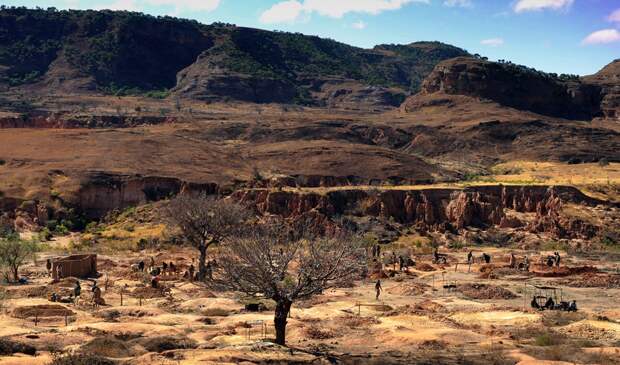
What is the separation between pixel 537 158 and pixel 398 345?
7780cm

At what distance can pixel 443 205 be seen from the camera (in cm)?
7144

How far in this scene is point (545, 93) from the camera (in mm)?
133000

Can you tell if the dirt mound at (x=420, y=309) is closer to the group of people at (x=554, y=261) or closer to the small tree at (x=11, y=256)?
the group of people at (x=554, y=261)

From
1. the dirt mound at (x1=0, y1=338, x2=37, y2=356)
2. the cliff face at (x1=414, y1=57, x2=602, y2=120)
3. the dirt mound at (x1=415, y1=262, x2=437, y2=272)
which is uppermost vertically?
the cliff face at (x1=414, y1=57, x2=602, y2=120)

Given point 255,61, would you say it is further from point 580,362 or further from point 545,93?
point 580,362

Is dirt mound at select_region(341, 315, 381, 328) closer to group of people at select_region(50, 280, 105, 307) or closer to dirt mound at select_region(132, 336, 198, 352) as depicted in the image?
dirt mound at select_region(132, 336, 198, 352)

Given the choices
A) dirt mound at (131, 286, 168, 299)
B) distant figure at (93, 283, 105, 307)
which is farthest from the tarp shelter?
distant figure at (93, 283, 105, 307)

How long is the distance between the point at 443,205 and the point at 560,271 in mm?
21870

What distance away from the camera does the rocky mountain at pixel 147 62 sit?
162 m

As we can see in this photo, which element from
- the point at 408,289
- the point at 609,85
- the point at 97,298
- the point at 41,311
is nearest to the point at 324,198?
the point at 408,289

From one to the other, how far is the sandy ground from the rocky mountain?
116592mm

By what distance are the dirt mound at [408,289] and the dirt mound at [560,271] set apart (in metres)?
9.17

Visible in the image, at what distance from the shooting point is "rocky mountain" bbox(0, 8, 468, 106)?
162 m

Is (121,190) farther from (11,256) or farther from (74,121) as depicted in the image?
(74,121)
